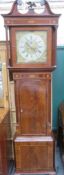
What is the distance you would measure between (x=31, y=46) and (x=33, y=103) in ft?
2.01

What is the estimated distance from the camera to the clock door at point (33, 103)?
2273mm

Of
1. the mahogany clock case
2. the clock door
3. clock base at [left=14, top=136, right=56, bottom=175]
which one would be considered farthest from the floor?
the mahogany clock case

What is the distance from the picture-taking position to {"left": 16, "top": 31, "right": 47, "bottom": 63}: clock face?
2.13 meters

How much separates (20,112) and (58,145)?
1228 millimetres

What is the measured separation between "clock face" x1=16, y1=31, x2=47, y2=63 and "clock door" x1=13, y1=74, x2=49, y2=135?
20cm

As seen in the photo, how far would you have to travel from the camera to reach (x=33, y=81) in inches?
89.4

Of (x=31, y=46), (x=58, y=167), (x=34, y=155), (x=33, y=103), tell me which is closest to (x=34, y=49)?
(x=31, y=46)

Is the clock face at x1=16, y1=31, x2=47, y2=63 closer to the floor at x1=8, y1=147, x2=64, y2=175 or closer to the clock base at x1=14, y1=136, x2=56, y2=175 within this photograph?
the clock base at x1=14, y1=136, x2=56, y2=175

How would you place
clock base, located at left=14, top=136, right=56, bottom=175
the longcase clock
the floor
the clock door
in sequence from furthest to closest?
the floor < clock base, located at left=14, top=136, right=56, bottom=175 < the clock door < the longcase clock

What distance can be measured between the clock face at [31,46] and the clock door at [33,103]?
20 cm

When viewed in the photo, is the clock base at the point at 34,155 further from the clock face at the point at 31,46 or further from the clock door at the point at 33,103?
the clock face at the point at 31,46

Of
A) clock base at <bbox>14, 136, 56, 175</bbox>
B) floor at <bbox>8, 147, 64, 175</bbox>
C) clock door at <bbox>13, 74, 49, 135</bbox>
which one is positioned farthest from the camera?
floor at <bbox>8, 147, 64, 175</bbox>

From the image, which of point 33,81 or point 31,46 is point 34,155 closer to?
point 33,81

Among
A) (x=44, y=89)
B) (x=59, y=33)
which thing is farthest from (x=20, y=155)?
(x=59, y=33)
